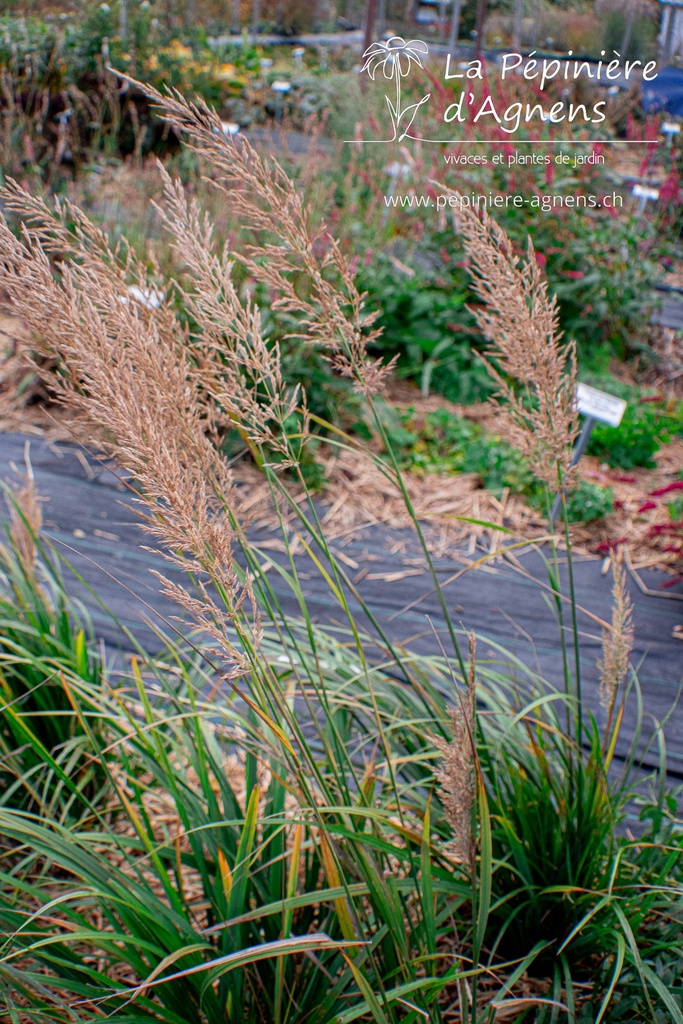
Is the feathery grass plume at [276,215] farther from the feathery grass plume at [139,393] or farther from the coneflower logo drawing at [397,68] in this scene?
the coneflower logo drawing at [397,68]

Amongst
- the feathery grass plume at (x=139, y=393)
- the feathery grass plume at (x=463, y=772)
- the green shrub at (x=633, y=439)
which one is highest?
the feathery grass plume at (x=139, y=393)

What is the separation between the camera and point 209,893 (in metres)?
1.07

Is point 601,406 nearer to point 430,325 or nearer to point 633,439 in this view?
point 633,439

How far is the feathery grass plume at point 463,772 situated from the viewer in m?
0.74

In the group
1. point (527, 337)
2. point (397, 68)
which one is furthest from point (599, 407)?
point (397, 68)

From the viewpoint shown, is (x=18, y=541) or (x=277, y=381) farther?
(x=18, y=541)

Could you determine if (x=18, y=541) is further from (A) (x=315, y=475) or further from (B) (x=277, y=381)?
(A) (x=315, y=475)

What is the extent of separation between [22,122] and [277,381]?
4775 millimetres

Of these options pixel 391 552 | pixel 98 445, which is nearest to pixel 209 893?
pixel 98 445

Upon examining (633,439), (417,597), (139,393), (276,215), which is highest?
(276,215)

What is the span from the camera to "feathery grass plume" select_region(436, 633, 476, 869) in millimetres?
745

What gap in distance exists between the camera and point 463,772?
75 cm

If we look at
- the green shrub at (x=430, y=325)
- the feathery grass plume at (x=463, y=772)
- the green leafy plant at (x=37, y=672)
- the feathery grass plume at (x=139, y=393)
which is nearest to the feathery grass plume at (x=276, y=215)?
the feathery grass plume at (x=139, y=393)

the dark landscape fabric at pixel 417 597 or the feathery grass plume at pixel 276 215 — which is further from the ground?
the feathery grass plume at pixel 276 215
